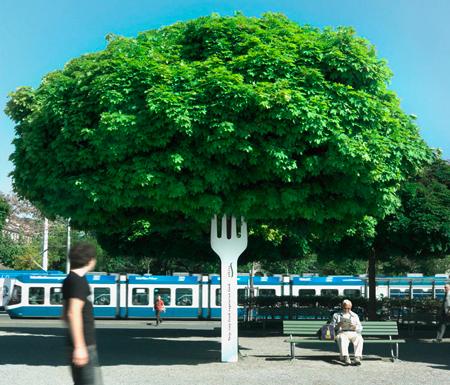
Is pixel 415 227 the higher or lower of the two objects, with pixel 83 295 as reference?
higher

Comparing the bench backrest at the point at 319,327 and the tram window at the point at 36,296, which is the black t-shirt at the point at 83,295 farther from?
the tram window at the point at 36,296

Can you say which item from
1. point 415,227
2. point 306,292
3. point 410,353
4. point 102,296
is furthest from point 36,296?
point 410,353

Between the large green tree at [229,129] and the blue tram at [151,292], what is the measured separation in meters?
25.0

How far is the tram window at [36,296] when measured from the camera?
38.8 metres

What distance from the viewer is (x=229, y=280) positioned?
580 inches

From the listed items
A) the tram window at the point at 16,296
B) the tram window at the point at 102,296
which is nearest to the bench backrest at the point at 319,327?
the tram window at the point at 102,296

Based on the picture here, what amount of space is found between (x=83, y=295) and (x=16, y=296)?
35.2 m

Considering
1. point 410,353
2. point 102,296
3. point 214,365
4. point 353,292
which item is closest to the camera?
point 214,365

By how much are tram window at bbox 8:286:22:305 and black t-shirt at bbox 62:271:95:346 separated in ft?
114

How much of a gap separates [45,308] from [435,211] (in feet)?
80.7

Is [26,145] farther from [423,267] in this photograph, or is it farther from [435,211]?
[423,267]

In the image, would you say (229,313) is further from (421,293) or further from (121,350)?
(421,293)

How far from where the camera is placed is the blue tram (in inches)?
1529

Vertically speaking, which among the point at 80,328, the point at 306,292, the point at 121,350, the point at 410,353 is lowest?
the point at 410,353
